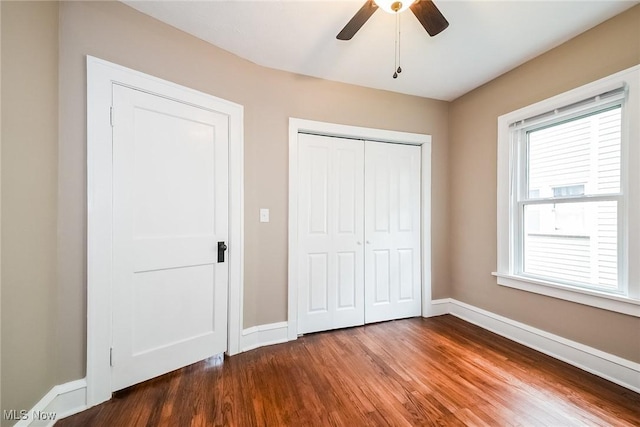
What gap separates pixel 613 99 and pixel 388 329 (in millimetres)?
2583

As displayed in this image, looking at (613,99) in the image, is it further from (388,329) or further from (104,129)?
(104,129)

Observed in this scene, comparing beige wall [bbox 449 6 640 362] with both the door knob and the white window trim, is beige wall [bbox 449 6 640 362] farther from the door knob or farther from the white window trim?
the door knob

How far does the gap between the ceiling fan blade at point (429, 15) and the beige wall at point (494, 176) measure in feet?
4.40

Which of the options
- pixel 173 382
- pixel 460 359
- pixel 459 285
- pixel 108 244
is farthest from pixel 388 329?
pixel 108 244

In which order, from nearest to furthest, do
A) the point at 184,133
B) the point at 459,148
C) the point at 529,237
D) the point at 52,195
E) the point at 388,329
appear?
1. the point at 52,195
2. the point at 184,133
3. the point at 529,237
4. the point at 388,329
5. the point at 459,148

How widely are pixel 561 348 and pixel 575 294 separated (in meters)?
0.47

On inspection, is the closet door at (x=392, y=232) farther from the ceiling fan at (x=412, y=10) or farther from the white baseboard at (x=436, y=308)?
the ceiling fan at (x=412, y=10)

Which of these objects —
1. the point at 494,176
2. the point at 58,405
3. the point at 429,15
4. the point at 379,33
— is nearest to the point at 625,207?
the point at 494,176

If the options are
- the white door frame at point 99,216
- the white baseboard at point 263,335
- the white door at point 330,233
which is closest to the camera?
the white door frame at point 99,216

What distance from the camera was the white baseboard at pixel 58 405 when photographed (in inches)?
50.3

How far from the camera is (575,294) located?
6.34 feet

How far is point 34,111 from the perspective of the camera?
1286mm

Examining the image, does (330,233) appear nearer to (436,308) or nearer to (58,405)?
(436,308)

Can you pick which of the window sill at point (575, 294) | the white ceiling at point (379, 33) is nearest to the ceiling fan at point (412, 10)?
the white ceiling at point (379, 33)
